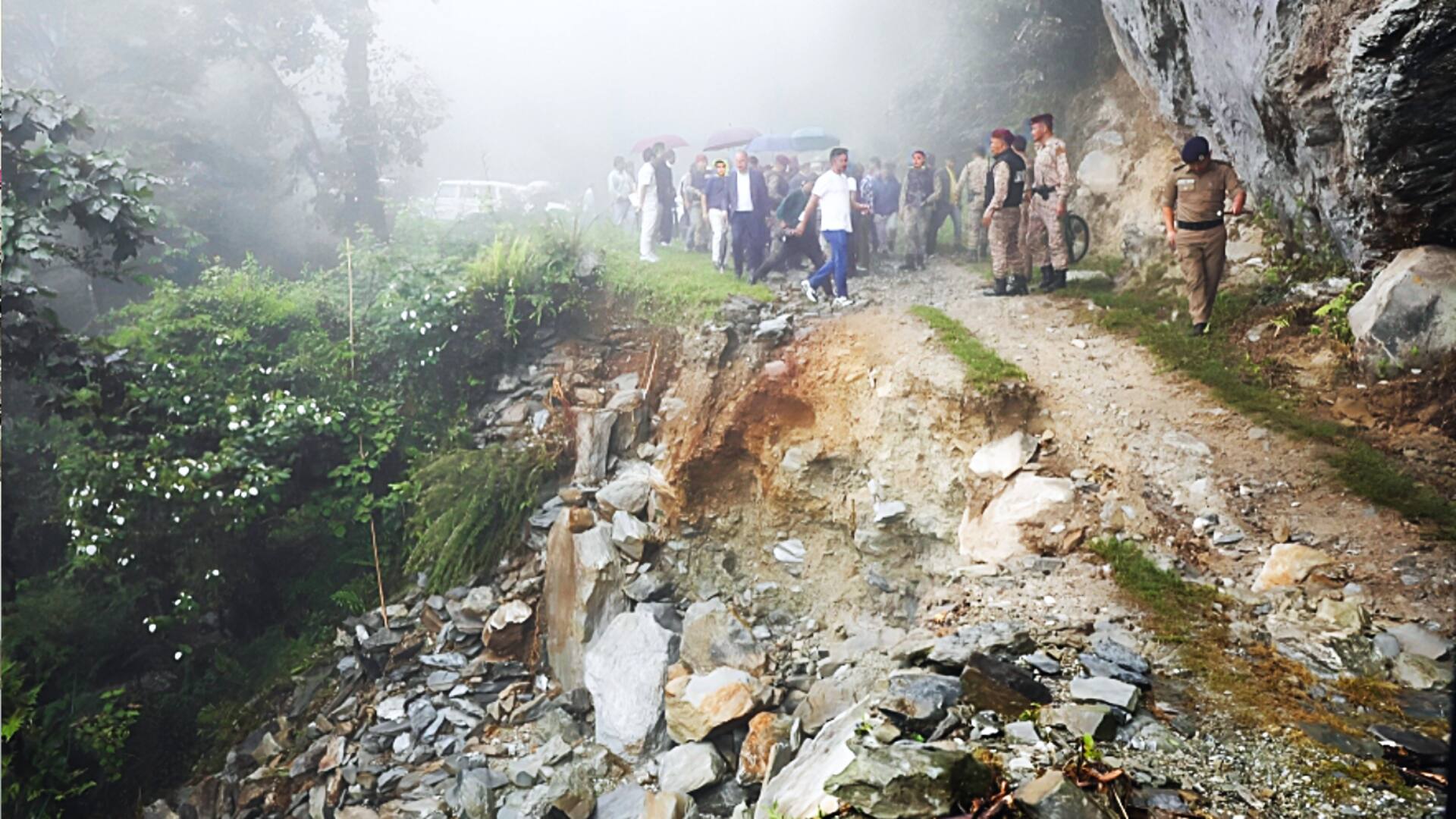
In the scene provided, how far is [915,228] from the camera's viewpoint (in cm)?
656

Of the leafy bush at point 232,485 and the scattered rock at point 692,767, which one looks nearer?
the scattered rock at point 692,767

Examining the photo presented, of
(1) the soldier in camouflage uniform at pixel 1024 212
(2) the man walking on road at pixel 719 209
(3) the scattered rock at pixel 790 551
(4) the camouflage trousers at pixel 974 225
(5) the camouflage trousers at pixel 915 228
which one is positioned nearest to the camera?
(3) the scattered rock at pixel 790 551

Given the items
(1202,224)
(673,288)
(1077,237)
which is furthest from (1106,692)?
(673,288)

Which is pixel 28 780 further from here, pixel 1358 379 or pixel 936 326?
pixel 1358 379

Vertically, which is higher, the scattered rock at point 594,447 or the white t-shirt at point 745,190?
the white t-shirt at point 745,190

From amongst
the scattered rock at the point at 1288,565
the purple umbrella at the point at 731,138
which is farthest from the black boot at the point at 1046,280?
the purple umbrella at the point at 731,138

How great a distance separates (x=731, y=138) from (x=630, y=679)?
239 inches

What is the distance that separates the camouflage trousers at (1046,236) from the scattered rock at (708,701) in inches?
130

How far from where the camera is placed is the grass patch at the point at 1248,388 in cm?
280

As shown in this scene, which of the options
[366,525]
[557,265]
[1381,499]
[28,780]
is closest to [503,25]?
[557,265]

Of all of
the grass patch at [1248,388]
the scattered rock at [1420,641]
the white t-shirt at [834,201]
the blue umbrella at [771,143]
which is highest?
the blue umbrella at [771,143]

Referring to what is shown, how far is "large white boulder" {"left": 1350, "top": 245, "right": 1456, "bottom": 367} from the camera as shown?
291cm

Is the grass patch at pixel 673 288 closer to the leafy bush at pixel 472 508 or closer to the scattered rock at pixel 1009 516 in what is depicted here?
the leafy bush at pixel 472 508

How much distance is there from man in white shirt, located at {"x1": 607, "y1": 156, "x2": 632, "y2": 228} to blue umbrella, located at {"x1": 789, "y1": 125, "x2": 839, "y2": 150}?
1875mm
